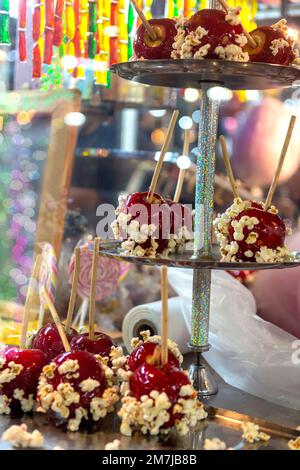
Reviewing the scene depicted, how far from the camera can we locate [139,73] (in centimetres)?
138

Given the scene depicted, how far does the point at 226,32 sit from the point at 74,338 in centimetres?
63

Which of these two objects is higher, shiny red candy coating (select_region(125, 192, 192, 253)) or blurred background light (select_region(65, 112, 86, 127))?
blurred background light (select_region(65, 112, 86, 127))

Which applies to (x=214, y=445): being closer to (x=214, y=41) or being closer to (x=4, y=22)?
(x=214, y=41)

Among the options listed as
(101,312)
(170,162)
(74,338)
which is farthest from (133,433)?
(170,162)

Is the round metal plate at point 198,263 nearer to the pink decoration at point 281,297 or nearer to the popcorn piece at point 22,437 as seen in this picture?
the popcorn piece at point 22,437

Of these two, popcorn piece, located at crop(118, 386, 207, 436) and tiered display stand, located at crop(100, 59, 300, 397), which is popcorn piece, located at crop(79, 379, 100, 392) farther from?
tiered display stand, located at crop(100, 59, 300, 397)

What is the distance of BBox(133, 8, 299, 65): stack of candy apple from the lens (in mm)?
1342

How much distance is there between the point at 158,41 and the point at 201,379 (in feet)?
2.23

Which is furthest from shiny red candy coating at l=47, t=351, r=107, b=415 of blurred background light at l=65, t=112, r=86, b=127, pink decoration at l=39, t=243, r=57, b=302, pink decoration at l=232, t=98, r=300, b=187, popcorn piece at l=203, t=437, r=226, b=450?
pink decoration at l=232, t=98, r=300, b=187

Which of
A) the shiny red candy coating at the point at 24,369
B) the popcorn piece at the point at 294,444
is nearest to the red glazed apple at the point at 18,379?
the shiny red candy coating at the point at 24,369

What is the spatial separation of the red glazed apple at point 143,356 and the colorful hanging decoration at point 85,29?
0.81 meters

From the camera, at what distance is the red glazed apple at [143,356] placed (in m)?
1.31

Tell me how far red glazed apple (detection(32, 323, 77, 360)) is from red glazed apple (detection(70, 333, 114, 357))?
3cm
